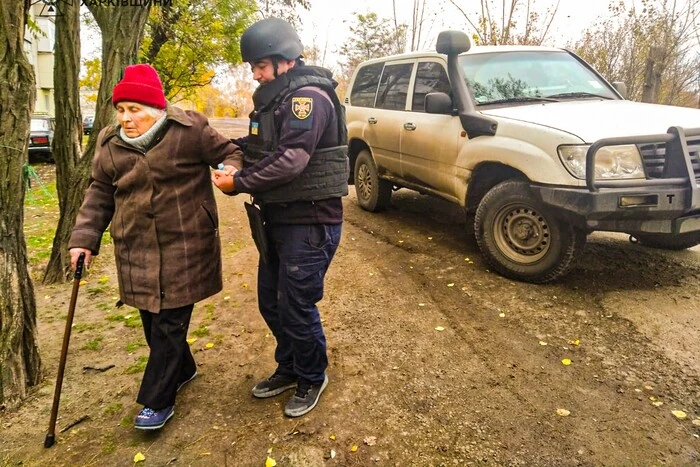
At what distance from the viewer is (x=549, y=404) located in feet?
9.02

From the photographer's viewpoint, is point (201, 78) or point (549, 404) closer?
point (549, 404)

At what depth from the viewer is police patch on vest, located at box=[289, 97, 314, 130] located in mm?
2346

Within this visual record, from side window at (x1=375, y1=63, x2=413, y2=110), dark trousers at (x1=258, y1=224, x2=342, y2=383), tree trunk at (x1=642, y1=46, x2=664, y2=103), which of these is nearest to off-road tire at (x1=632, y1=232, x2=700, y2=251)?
side window at (x1=375, y1=63, x2=413, y2=110)

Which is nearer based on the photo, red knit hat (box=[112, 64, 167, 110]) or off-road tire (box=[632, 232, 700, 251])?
red knit hat (box=[112, 64, 167, 110])

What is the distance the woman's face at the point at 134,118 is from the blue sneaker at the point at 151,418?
54.5 inches

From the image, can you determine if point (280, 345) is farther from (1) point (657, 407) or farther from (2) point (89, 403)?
(1) point (657, 407)

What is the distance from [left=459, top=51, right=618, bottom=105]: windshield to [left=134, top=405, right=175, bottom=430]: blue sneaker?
3.76m

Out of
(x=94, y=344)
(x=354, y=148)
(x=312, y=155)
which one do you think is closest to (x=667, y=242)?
(x=354, y=148)

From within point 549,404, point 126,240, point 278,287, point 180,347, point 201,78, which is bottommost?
point 549,404

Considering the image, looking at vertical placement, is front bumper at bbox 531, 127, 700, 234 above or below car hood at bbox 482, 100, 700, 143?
below

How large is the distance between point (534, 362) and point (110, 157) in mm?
2675

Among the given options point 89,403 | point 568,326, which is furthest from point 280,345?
point 568,326

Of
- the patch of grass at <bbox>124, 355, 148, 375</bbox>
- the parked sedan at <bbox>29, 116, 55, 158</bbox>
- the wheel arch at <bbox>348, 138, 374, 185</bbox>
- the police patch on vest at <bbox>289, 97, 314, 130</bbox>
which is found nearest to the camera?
the police patch on vest at <bbox>289, 97, 314, 130</bbox>

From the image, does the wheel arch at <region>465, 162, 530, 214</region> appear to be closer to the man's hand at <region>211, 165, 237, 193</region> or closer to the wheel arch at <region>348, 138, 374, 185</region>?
the wheel arch at <region>348, 138, 374, 185</region>
